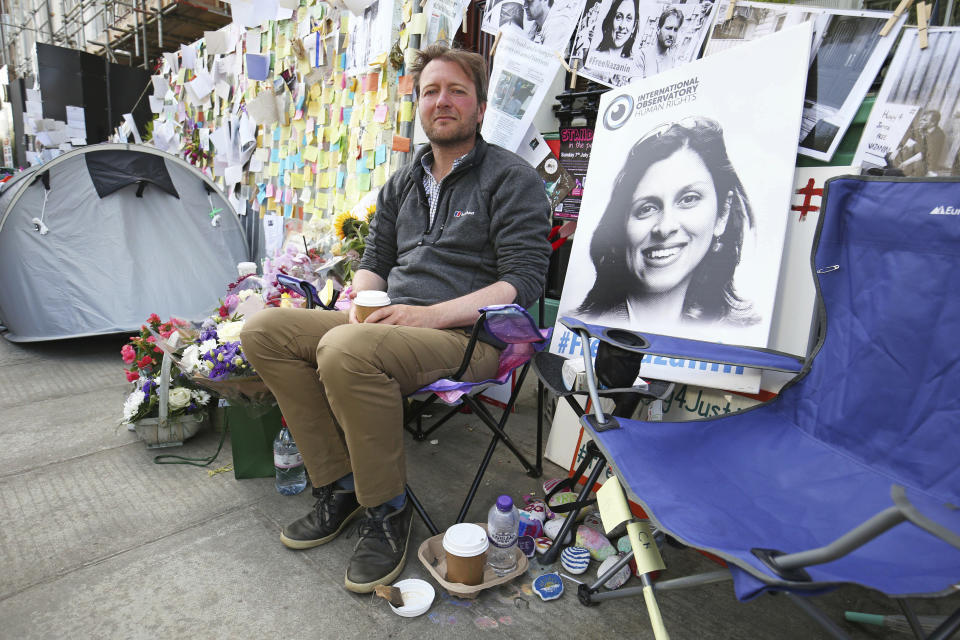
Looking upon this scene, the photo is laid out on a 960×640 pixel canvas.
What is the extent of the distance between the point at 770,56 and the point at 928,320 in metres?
0.93

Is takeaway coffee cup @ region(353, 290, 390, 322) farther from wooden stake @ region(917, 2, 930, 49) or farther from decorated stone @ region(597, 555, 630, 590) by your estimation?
wooden stake @ region(917, 2, 930, 49)

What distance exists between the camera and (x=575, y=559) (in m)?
1.47

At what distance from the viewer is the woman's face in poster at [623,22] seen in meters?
2.15

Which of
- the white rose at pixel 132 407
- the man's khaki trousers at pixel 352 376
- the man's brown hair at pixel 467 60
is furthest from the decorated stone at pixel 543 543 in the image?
the white rose at pixel 132 407

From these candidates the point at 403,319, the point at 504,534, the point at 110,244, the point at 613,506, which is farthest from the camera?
the point at 110,244

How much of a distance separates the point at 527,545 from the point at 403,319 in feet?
2.71

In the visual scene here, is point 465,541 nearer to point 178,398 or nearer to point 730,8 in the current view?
point 178,398

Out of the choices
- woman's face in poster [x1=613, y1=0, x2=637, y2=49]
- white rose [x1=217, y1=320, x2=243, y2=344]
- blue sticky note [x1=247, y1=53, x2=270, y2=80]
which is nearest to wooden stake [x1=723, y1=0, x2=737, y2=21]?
woman's face in poster [x1=613, y1=0, x2=637, y2=49]

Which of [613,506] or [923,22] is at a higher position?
[923,22]

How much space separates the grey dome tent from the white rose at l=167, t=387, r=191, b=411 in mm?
1839

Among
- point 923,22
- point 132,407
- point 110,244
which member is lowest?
point 132,407

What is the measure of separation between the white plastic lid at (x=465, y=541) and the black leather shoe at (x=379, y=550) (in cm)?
19

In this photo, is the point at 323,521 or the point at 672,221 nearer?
the point at 323,521

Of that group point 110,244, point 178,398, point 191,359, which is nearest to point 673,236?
point 191,359
